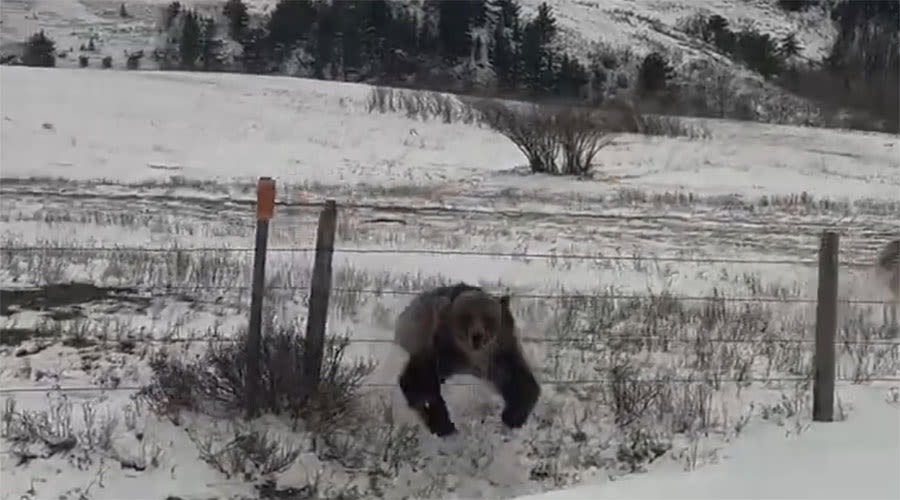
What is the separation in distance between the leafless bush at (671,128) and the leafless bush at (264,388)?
29777 mm

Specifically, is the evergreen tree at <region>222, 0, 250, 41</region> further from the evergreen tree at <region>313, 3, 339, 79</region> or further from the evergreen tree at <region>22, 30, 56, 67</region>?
the evergreen tree at <region>22, 30, 56, 67</region>

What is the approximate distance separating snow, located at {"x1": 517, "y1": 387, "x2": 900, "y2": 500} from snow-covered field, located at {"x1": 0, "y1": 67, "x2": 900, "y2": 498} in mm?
44

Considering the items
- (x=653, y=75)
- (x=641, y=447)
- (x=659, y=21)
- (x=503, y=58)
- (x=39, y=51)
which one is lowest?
(x=641, y=447)

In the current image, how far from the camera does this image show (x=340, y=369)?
289 inches

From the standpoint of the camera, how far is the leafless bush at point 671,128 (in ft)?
119

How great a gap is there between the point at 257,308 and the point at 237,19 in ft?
173

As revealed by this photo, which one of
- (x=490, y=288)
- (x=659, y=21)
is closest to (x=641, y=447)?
(x=490, y=288)

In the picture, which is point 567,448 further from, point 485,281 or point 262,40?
point 262,40

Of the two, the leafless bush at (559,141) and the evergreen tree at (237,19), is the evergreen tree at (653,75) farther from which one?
the leafless bush at (559,141)

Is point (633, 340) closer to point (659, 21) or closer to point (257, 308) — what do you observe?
point (257, 308)

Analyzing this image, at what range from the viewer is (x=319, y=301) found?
7.11 metres

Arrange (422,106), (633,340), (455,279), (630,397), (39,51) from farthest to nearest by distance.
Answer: (39,51) → (422,106) → (455,279) → (633,340) → (630,397)

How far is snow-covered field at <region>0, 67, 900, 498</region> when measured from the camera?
6656 millimetres

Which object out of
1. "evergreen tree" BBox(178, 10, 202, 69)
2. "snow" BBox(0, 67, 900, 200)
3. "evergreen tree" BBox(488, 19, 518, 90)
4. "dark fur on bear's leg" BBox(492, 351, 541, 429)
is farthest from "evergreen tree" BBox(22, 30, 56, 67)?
"dark fur on bear's leg" BBox(492, 351, 541, 429)
